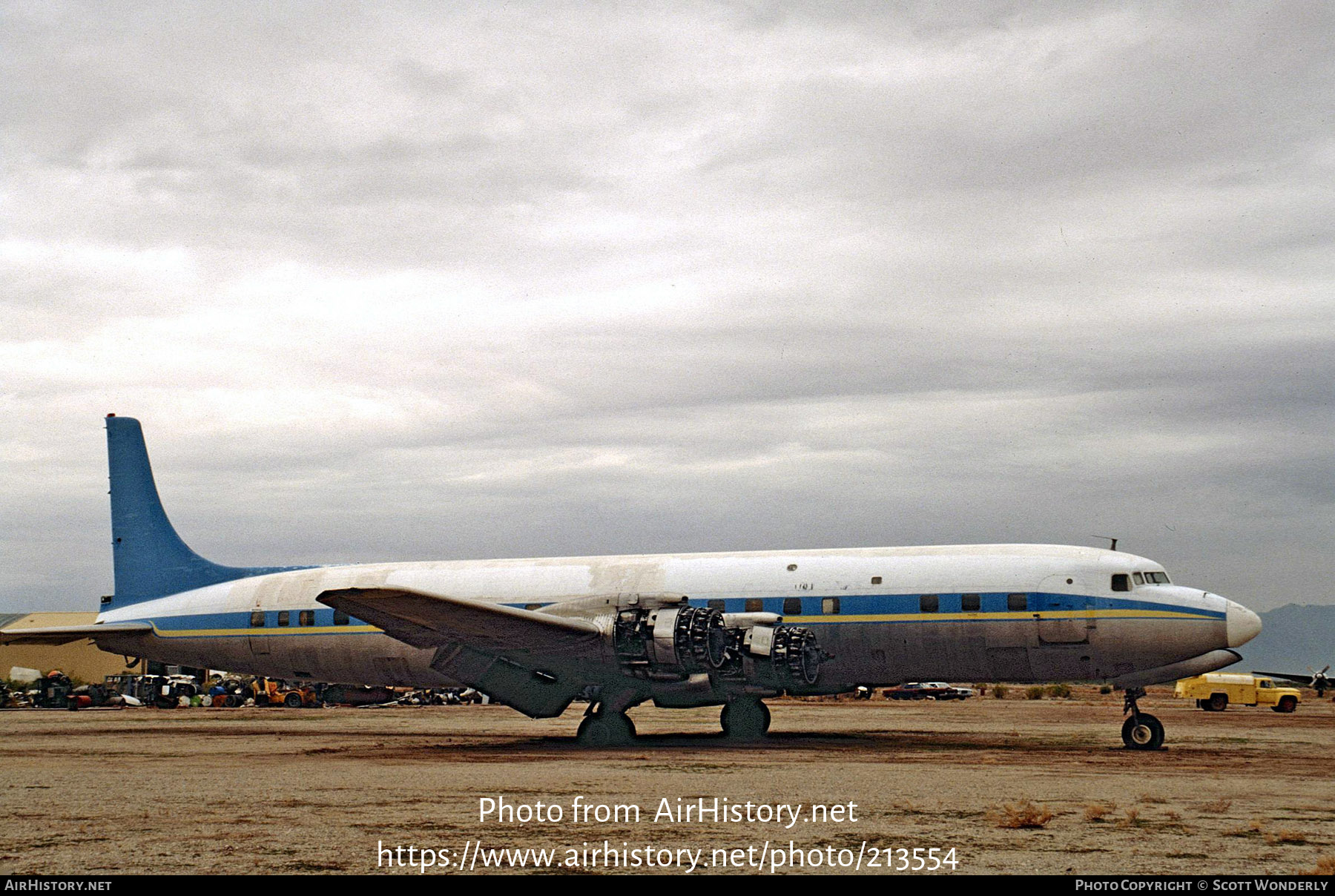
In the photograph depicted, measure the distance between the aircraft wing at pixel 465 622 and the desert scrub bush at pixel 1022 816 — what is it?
506 inches

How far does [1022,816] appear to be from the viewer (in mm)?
14852

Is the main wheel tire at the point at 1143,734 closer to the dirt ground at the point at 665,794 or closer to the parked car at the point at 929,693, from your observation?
the dirt ground at the point at 665,794

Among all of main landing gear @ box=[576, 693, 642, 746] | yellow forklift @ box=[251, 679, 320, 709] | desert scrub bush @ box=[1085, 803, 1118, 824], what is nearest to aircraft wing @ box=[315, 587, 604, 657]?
main landing gear @ box=[576, 693, 642, 746]

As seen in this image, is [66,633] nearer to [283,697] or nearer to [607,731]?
[607,731]

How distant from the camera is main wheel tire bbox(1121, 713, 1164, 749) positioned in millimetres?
26922

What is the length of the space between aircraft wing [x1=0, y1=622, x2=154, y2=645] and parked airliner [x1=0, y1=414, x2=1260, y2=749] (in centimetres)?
656

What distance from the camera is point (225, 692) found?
59.8 m

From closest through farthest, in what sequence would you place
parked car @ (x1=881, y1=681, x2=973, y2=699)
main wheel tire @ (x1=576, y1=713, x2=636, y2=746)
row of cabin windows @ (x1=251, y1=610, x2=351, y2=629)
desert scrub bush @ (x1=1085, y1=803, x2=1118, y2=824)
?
desert scrub bush @ (x1=1085, y1=803, x2=1118, y2=824)
main wheel tire @ (x1=576, y1=713, x2=636, y2=746)
row of cabin windows @ (x1=251, y1=610, x2=351, y2=629)
parked car @ (x1=881, y1=681, x2=973, y2=699)

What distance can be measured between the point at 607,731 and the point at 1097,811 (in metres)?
14.8

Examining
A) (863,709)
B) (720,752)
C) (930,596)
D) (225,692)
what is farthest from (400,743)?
(225,692)

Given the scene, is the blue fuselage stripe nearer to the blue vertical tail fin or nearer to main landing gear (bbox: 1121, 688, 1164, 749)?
main landing gear (bbox: 1121, 688, 1164, 749)

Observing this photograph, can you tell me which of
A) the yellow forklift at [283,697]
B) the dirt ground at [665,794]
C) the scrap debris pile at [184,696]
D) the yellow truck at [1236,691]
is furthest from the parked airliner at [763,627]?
the yellow forklift at [283,697]

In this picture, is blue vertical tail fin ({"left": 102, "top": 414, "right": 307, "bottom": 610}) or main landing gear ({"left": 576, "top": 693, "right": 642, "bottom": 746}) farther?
blue vertical tail fin ({"left": 102, "top": 414, "right": 307, "bottom": 610})
